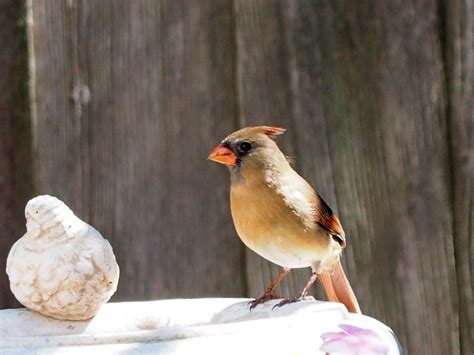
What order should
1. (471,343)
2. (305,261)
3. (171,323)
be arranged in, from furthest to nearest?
1. (471,343)
2. (305,261)
3. (171,323)

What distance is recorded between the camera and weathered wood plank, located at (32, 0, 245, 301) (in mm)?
2340

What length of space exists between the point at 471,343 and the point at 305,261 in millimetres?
540

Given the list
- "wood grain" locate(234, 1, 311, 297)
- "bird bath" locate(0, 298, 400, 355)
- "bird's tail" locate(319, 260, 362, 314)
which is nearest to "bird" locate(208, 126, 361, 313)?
"bird's tail" locate(319, 260, 362, 314)

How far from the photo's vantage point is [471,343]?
2.33m

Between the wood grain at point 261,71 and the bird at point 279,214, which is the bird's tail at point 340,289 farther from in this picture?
the wood grain at point 261,71

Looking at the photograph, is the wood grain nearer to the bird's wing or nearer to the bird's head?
the bird's head

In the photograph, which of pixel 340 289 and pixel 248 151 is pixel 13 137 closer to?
pixel 248 151

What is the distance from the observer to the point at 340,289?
2.15 metres

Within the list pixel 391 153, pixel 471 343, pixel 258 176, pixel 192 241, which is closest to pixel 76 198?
pixel 192 241

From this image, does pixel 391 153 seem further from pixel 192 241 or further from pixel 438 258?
pixel 192 241

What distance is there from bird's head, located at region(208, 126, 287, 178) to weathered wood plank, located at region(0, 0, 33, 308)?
1.64 ft

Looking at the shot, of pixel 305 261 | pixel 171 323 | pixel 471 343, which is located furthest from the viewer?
pixel 471 343

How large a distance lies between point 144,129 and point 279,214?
18.0 inches

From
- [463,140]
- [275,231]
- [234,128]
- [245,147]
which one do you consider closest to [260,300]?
[275,231]
